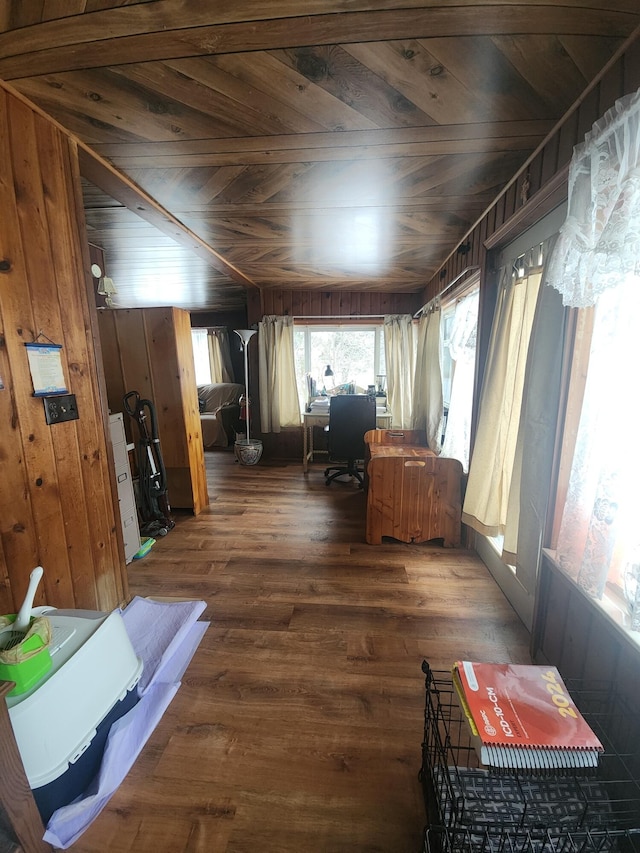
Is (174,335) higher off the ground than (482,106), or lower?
lower

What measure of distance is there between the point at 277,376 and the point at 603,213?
12.9ft

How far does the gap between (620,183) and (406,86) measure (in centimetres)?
81

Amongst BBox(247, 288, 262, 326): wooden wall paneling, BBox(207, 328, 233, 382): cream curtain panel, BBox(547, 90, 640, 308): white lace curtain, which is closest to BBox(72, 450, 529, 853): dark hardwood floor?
BBox(547, 90, 640, 308): white lace curtain

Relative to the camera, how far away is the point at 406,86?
3.96 feet

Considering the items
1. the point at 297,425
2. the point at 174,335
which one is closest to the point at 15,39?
the point at 174,335

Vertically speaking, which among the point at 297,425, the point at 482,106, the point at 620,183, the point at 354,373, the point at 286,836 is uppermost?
the point at 482,106

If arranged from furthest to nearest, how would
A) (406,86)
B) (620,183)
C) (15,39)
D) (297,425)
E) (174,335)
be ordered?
(297,425)
(174,335)
(406,86)
(15,39)
(620,183)

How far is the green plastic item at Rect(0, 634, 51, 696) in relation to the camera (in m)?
0.89

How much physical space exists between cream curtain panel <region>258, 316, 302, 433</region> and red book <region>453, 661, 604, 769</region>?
3.97 metres

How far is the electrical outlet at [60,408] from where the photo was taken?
4.47ft

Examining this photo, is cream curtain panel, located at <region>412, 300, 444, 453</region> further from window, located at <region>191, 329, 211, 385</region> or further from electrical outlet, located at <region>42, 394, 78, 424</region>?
window, located at <region>191, 329, 211, 385</region>

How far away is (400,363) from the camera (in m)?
4.46

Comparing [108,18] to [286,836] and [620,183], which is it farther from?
[286,836]

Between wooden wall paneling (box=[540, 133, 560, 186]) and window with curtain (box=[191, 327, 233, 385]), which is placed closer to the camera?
wooden wall paneling (box=[540, 133, 560, 186])
